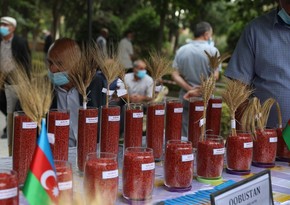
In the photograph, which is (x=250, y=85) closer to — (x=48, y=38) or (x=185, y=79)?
(x=185, y=79)

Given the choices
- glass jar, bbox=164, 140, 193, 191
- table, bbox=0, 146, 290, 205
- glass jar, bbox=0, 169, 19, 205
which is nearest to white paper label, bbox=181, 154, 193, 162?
glass jar, bbox=164, 140, 193, 191

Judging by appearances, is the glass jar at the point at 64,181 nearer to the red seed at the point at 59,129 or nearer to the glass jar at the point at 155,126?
the red seed at the point at 59,129

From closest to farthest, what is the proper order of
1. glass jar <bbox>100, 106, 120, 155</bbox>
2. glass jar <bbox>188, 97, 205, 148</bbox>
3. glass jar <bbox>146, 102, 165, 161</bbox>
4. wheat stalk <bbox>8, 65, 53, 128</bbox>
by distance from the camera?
1. wheat stalk <bbox>8, 65, 53, 128</bbox>
2. glass jar <bbox>100, 106, 120, 155</bbox>
3. glass jar <bbox>146, 102, 165, 161</bbox>
4. glass jar <bbox>188, 97, 205, 148</bbox>

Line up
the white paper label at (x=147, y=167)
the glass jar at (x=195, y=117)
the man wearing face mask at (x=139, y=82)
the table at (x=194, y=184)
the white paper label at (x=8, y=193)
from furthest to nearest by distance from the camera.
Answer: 1. the man wearing face mask at (x=139, y=82)
2. the glass jar at (x=195, y=117)
3. the table at (x=194, y=184)
4. the white paper label at (x=147, y=167)
5. the white paper label at (x=8, y=193)

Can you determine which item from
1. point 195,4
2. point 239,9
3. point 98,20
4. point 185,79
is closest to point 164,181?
point 185,79


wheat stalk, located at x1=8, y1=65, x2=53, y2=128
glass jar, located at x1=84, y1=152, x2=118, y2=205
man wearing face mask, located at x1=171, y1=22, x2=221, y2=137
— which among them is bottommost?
glass jar, located at x1=84, y1=152, x2=118, y2=205

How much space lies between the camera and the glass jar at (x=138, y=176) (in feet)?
5.39

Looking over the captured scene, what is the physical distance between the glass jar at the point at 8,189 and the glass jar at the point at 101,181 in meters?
0.28

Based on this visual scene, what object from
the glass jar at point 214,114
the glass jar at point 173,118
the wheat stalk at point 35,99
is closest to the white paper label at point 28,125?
the wheat stalk at point 35,99

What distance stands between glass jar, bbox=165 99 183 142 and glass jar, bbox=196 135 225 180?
0.33 meters

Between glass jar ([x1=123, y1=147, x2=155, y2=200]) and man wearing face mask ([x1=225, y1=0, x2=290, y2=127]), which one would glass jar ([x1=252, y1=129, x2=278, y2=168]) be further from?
glass jar ([x1=123, y1=147, x2=155, y2=200])

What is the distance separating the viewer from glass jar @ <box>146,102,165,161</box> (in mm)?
2170

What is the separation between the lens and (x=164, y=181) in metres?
1.86

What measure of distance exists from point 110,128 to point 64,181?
592 millimetres
